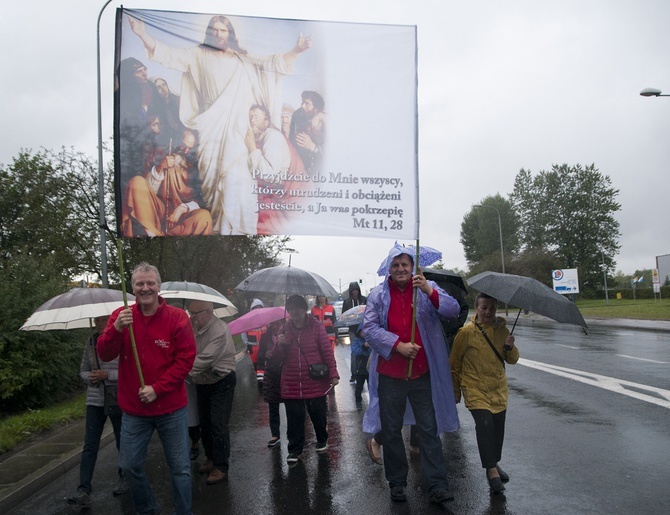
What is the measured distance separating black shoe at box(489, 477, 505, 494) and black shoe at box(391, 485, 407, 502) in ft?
2.31

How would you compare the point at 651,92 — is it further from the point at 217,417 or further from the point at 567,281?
the point at 567,281

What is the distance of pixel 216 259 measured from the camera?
84.8 ft

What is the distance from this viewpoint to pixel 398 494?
192 inches

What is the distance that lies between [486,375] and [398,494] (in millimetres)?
1180

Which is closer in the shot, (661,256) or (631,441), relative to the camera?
(631,441)

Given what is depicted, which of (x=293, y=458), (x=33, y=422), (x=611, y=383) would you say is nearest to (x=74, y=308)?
(x=293, y=458)

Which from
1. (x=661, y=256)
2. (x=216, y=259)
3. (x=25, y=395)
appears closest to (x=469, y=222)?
(x=661, y=256)

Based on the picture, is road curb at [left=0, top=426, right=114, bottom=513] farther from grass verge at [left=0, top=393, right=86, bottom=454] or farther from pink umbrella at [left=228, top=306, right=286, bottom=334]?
pink umbrella at [left=228, top=306, right=286, bottom=334]

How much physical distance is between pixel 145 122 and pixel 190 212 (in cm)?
72

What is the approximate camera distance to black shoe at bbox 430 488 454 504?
4.69 metres

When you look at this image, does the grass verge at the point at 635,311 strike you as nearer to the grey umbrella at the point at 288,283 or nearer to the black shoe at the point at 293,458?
the grey umbrella at the point at 288,283

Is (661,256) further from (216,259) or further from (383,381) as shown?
(383,381)

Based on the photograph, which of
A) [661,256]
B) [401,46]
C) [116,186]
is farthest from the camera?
[661,256]

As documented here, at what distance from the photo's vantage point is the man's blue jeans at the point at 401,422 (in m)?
4.90
